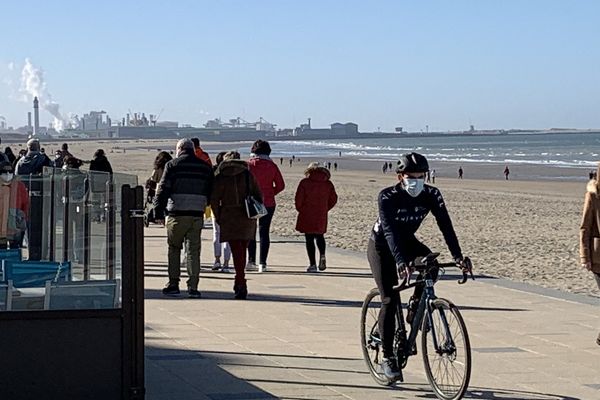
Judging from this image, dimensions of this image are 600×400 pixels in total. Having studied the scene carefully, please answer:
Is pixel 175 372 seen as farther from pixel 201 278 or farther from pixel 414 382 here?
pixel 201 278

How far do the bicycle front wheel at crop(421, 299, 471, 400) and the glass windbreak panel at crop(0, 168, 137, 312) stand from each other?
6.32ft

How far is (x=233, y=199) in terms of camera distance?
39.1 ft

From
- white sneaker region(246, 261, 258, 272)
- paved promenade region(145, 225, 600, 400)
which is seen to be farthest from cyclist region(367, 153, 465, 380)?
white sneaker region(246, 261, 258, 272)

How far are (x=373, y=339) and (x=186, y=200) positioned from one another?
4248mm

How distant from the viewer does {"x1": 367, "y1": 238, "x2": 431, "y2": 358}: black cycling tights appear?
7.45 metres

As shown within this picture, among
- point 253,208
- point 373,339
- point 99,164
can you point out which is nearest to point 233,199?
point 253,208

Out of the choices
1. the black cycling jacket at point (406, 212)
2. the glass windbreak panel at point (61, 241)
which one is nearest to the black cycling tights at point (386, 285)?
the black cycling jacket at point (406, 212)

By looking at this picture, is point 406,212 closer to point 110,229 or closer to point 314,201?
point 110,229

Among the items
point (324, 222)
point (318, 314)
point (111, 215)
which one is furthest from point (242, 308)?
point (111, 215)

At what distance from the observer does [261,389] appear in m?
7.48

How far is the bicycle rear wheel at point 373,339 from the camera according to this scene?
25.7 feet

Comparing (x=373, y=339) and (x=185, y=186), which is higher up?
(x=185, y=186)

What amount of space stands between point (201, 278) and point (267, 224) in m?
1.11

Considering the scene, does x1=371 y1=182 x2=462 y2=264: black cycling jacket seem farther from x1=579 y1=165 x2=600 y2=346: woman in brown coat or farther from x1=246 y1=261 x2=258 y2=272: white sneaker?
x1=246 y1=261 x2=258 y2=272: white sneaker
